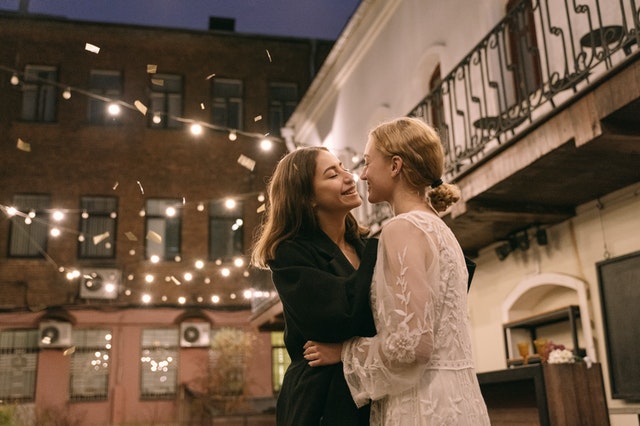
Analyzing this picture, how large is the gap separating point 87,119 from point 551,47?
47.2ft

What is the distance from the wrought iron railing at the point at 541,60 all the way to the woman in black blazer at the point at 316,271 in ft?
8.66

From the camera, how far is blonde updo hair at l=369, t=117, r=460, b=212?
236 centimetres

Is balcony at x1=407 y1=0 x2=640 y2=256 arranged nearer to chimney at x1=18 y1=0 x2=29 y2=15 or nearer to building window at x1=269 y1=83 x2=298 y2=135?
building window at x1=269 y1=83 x2=298 y2=135

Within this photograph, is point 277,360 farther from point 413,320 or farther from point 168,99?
point 413,320

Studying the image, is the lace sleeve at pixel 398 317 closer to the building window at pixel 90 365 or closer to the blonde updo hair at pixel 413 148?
the blonde updo hair at pixel 413 148

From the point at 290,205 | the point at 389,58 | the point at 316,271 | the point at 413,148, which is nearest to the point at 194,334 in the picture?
the point at 389,58

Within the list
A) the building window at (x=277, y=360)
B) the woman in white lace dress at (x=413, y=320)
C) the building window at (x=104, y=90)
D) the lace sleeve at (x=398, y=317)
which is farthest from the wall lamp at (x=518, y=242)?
the building window at (x=104, y=90)

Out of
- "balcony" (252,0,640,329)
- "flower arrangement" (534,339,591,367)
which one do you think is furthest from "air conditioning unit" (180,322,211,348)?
"flower arrangement" (534,339,591,367)

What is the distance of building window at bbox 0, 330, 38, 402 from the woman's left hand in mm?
15917

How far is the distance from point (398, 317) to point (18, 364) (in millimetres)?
16525

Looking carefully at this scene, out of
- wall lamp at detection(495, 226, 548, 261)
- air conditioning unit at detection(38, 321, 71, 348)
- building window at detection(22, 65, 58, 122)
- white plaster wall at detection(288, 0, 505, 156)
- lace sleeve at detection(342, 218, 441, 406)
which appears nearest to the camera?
Answer: lace sleeve at detection(342, 218, 441, 406)

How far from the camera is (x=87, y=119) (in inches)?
723

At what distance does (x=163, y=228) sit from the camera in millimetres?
18125

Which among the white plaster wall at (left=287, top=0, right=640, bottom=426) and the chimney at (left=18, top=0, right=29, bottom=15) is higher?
the chimney at (left=18, top=0, right=29, bottom=15)
